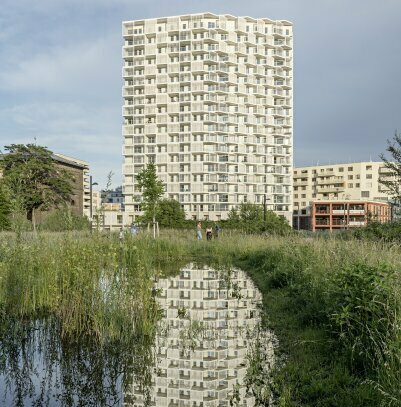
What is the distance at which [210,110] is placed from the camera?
90.8 m

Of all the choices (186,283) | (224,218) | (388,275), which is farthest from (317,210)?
(388,275)

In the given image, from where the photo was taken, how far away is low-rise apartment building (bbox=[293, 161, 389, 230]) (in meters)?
116

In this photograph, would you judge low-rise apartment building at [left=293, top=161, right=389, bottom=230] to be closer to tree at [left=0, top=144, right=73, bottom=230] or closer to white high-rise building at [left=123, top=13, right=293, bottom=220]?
white high-rise building at [left=123, top=13, right=293, bottom=220]

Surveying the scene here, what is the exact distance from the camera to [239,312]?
31.1ft

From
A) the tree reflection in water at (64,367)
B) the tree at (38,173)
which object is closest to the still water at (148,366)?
the tree reflection in water at (64,367)

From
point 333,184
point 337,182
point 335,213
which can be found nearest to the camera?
point 335,213

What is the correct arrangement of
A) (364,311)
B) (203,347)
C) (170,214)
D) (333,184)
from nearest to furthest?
(364,311)
(203,347)
(170,214)
(333,184)

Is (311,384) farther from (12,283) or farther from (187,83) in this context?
(187,83)

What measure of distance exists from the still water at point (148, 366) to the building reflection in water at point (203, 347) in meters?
0.01

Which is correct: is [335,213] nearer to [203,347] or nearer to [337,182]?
[337,182]

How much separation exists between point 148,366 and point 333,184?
407 ft

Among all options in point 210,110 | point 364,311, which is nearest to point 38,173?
point 210,110

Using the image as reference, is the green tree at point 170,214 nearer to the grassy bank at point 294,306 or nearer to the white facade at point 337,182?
the white facade at point 337,182

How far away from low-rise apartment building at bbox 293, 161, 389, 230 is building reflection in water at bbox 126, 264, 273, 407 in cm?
10191
